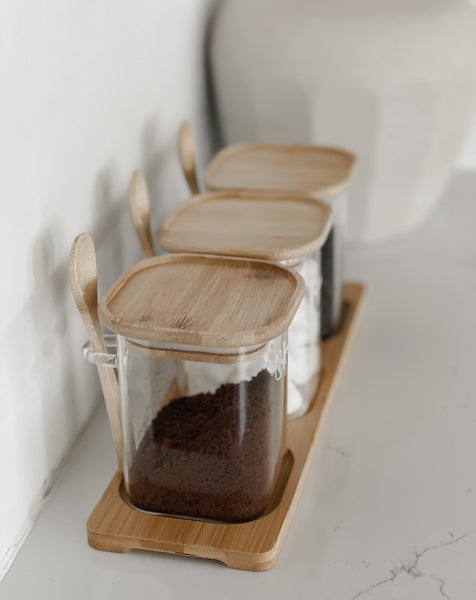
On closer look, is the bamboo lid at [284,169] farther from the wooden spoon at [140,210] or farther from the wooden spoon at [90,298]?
the wooden spoon at [90,298]

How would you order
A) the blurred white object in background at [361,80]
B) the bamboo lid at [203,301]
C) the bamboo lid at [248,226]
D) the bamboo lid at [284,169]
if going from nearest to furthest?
1. the bamboo lid at [203,301]
2. the bamboo lid at [248,226]
3. the bamboo lid at [284,169]
4. the blurred white object in background at [361,80]

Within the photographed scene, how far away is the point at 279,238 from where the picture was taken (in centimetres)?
77

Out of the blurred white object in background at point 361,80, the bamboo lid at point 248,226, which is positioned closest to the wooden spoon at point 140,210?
the bamboo lid at point 248,226

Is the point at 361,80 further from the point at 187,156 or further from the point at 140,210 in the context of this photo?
the point at 140,210

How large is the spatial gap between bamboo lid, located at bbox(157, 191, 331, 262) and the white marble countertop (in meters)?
0.20

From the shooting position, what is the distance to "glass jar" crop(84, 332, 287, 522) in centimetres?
64

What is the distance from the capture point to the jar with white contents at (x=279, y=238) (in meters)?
0.75

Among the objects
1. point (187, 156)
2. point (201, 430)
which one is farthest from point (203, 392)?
point (187, 156)

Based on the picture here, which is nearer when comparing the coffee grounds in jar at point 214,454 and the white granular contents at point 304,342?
the coffee grounds in jar at point 214,454

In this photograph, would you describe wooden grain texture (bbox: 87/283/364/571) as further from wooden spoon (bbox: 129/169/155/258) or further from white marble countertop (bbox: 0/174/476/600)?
Answer: wooden spoon (bbox: 129/169/155/258)

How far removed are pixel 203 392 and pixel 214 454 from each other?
0.26 ft

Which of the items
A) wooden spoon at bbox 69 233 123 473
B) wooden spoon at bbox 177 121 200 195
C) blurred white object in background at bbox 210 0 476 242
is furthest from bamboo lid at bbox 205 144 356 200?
wooden spoon at bbox 69 233 123 473

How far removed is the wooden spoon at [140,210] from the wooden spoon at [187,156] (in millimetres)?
136

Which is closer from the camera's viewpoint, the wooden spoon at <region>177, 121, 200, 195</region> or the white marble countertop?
the white marble countertop
